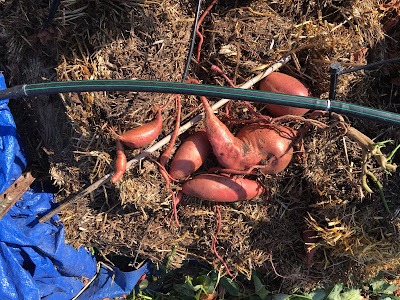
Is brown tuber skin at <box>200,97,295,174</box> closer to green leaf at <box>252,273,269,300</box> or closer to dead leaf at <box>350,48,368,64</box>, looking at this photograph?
dead leaf at <box>350,48,368,64</box>

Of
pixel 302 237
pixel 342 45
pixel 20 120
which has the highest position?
pixel 342 45

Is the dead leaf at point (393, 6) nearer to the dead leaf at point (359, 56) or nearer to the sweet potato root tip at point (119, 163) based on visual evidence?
the dead leaf at point (359, 56)

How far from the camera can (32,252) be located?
2.92 metres

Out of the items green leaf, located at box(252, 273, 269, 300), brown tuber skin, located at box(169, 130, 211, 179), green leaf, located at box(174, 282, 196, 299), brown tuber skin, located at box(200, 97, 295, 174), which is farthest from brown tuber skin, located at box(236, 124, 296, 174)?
green leaf, located at box(174, 282, 196, 299)

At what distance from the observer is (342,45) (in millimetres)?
2562

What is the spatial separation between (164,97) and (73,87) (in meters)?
0.85

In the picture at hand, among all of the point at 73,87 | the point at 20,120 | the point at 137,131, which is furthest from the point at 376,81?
the point at 20,120

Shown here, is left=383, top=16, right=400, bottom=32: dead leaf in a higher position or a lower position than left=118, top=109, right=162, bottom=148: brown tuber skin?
higher

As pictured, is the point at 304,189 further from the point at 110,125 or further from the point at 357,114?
the point at 110,125

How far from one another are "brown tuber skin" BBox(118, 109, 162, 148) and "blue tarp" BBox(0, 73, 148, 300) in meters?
1.05

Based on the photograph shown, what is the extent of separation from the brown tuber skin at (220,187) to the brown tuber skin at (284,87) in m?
0.65

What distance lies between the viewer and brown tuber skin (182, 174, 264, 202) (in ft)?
8.73

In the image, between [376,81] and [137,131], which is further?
[376,81]

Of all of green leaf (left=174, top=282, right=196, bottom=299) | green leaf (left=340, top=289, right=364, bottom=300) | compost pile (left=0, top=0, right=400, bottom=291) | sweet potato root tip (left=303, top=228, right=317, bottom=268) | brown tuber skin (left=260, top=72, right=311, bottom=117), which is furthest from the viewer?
green leaf (left=340, top=289, right=364, bottom=300)
